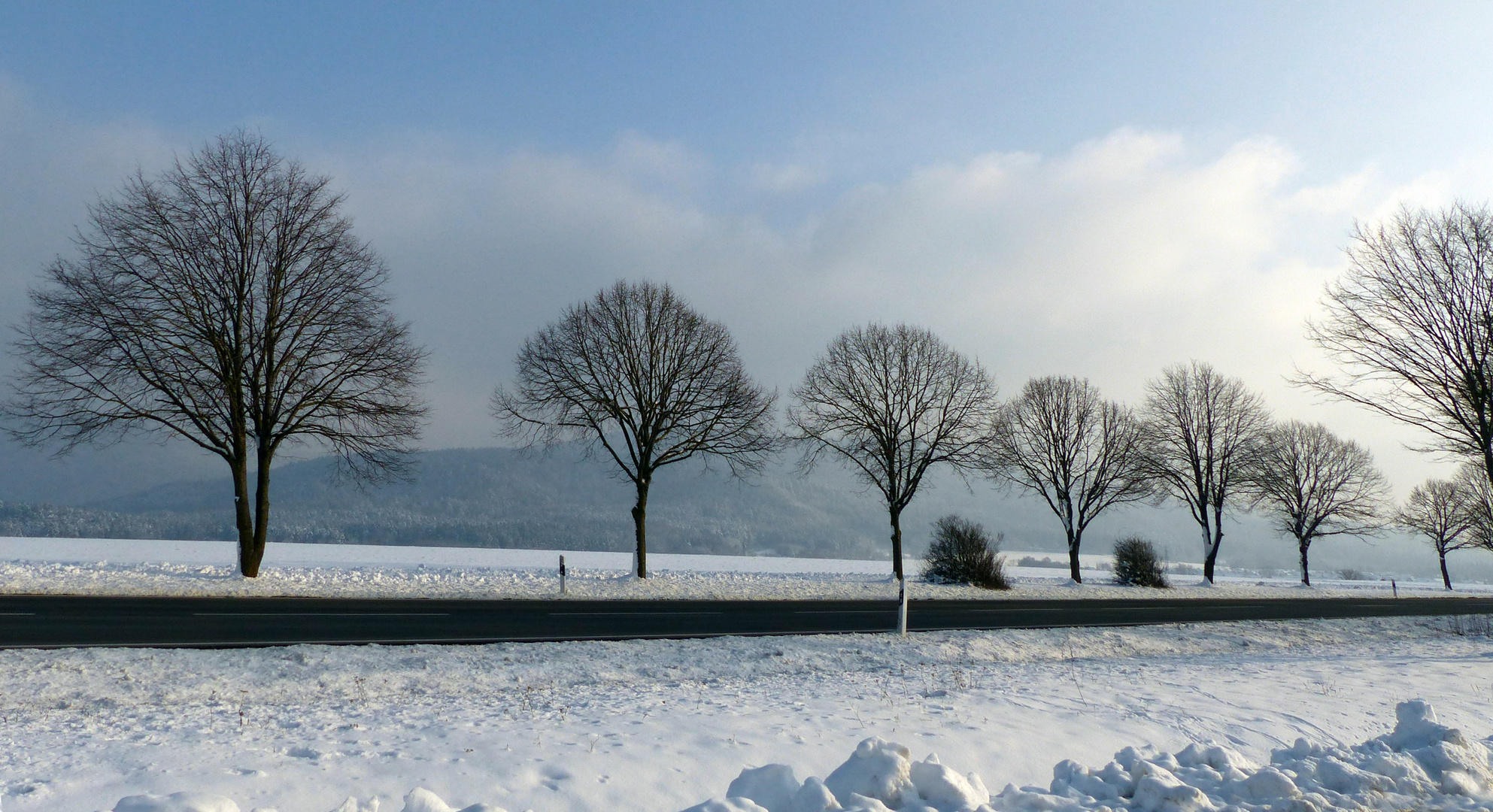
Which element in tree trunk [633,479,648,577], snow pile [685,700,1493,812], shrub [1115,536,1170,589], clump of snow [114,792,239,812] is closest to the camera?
clump of snow [114,792,239,812]

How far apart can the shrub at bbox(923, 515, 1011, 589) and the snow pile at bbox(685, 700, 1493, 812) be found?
84.1 feet

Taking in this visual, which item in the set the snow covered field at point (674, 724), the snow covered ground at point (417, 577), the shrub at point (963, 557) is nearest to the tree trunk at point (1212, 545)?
the snow covered ground at point (417, 577)

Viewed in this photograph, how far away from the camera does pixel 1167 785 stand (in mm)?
4188

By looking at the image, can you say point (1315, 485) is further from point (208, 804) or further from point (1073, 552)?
point (208, 804)

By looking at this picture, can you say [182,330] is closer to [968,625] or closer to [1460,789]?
[968,625]

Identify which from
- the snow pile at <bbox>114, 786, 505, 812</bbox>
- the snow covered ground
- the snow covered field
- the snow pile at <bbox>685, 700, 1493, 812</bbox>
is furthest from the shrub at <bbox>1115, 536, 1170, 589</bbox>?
the snow pile at <bbox>114, 786, 505, 812</bbox>

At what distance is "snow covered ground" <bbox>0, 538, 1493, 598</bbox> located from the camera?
1898 centimetres

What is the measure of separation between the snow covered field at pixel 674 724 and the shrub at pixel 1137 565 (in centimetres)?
2571

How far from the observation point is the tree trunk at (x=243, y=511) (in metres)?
21.1

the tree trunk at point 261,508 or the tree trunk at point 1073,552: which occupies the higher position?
the tree trunk at point 261,508

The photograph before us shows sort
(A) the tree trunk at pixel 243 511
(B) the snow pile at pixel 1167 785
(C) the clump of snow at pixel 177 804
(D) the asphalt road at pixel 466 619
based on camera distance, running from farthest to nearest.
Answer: (A) the tree trunk at pixel 243 511 < (D) the asphalt road at pixel 466 619 < (B) the snow pile at pixel 1167 785 < (C) the clump of snow at pixel 177 804

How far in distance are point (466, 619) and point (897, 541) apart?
71.0 ft

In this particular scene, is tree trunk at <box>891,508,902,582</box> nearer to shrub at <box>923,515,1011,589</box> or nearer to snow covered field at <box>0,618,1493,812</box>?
shrub at <box>923,515,1011,589</box>

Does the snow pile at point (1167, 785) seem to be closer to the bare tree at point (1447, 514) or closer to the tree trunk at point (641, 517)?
the tree trunk at point (641, 517)
